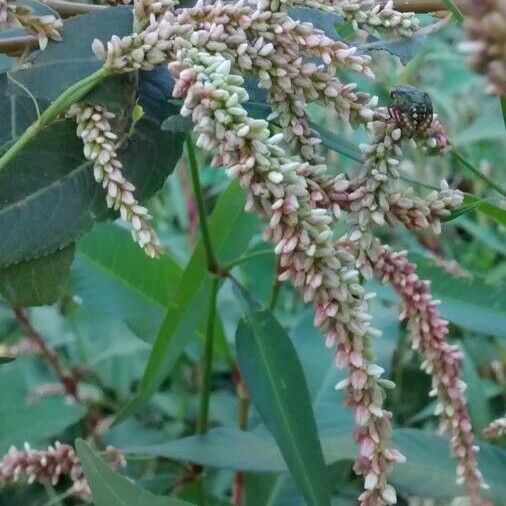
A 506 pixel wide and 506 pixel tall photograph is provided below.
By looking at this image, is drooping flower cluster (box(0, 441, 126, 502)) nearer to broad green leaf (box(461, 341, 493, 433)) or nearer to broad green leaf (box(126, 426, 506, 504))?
broad green leaf (box(126, 426, 506, 504))

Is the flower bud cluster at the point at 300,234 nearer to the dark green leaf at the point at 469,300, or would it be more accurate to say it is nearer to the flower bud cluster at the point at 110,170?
the flower bud cluster at the point at 110,170

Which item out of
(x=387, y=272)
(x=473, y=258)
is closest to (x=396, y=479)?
(x=387, y=272)

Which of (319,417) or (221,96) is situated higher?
(221,96)

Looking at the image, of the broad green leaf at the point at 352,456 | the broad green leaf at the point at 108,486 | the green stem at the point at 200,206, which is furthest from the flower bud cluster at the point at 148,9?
the broad green leaf at the point at 352,456

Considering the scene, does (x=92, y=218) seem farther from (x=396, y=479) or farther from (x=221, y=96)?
(x=396, y=479)

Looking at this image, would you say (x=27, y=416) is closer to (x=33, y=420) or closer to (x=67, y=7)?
(x=33, y=420)

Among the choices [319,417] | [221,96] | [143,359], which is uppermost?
[221,96]
